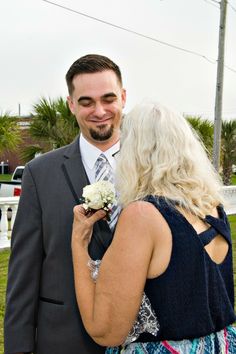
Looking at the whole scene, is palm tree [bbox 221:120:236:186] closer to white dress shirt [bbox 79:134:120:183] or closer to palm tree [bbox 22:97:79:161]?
palm tree [bbox 22:97:79:161]

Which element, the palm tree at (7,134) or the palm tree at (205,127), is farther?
the palm tree at (205,127)

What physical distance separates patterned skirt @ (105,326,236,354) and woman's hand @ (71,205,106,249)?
1.55 feet

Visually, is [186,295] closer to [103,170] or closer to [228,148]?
[103,170]

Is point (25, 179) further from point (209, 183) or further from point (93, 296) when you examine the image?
point (209, 183)

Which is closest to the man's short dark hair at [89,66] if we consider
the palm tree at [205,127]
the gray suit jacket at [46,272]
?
the gray suit jacket at [46,272]

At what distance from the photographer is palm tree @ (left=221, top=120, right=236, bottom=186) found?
22.2 meters

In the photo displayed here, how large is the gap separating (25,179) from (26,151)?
46.2 ft

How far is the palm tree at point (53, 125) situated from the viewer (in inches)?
610

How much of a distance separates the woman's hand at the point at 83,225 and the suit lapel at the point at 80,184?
18 cm

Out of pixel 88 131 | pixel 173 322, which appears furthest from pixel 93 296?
pixel 88 131

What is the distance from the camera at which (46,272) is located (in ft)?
8.10

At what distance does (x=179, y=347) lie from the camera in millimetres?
2025

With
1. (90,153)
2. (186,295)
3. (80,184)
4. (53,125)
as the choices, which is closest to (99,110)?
(90,153)

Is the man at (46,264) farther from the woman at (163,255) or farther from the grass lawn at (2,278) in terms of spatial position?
the grass lawn at (2,278)
